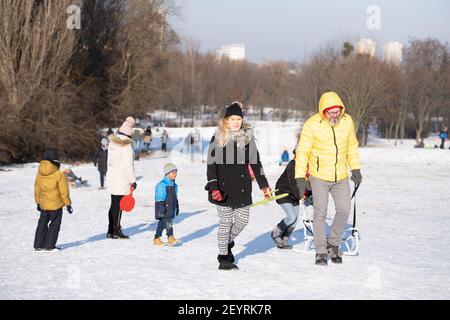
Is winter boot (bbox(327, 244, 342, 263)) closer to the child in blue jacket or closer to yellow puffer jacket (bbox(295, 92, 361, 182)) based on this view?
yellow puffer jacket (bbox(295, 92, 361, 182))

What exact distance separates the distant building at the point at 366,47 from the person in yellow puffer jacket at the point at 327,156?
55.1 meters

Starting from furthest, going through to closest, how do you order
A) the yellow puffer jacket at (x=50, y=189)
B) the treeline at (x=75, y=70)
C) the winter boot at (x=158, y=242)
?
1. the treeline at (x=75, y=70)
2. the winter boot at (x=158, y=242)
3. the yellow puffer jacket at (x=50, y=189)

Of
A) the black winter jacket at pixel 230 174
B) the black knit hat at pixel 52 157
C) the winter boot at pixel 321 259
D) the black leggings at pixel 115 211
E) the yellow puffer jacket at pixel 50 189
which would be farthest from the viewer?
the black leggings at pixel 115 211

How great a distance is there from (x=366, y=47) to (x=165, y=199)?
57.6m

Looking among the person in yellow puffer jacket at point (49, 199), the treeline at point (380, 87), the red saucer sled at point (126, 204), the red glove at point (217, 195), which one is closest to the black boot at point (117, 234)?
the red saucer sled at point (126, 204)

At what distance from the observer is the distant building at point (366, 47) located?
2395 inches

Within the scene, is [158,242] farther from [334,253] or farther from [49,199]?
[334,253]

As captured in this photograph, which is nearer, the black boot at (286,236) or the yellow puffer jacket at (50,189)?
the yellow puffer jacket at (50,189)

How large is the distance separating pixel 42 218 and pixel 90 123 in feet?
81.4

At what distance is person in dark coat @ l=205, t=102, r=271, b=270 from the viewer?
683 centimetres

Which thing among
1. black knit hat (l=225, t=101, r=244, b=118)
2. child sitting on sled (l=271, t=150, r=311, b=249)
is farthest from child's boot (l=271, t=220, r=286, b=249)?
black knit hat (l=225, t=101, r=244, b=118)

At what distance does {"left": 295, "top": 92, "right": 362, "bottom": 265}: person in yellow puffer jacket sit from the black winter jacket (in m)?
0.65

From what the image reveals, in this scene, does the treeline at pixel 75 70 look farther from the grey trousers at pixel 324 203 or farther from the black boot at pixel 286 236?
the grey trousers at pixel 324 203
